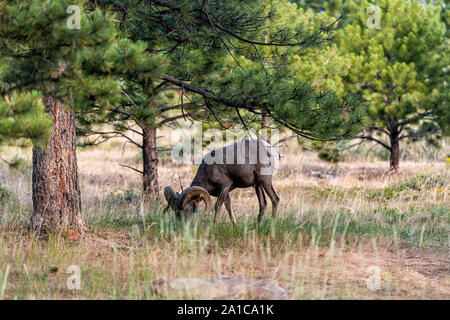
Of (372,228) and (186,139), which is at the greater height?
(186,139)

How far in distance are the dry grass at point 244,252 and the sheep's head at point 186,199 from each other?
0.77 ft

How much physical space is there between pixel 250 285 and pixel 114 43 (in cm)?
262

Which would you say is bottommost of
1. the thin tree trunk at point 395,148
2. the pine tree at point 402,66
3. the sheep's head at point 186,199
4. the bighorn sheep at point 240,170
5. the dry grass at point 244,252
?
the dry grass at point 244,252

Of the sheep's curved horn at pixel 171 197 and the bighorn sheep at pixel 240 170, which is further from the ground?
the bighorn sheep at pixel 240 170

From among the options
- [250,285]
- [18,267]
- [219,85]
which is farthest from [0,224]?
[250,285]

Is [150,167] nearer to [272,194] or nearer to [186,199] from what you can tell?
[186,199]

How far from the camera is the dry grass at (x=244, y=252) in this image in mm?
5465

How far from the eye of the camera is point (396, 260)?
681cm

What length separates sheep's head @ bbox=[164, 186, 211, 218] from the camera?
820cm

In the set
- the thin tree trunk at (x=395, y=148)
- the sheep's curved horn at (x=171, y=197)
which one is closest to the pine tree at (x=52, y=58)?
the sheep's curved horn at (x=171, y=197)

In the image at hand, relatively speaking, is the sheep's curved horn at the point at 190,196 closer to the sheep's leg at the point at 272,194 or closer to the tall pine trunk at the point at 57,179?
the sheep's leg at the point at 272,194

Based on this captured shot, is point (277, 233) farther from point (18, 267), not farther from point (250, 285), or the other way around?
point (18, 267)

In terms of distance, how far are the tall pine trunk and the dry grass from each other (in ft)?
0.89
